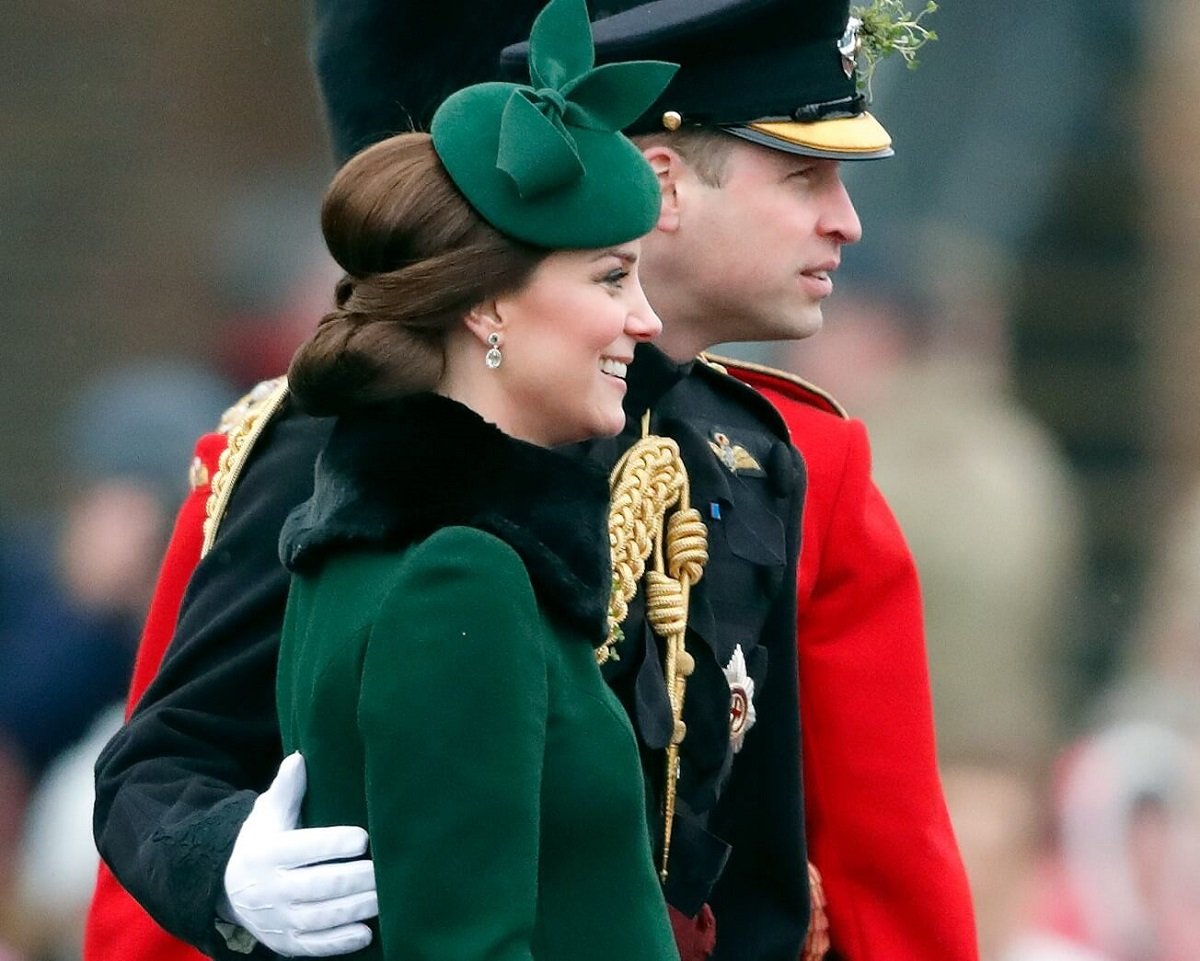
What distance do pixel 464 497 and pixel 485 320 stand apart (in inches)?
7.5

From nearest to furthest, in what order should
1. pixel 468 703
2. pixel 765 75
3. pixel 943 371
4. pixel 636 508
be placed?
pixel 468 703 < pixel 636 508 < pixel 765 75 < pixel 943 371

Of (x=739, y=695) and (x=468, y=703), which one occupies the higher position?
(x=468, y=703)

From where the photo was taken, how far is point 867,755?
3189 millimetres

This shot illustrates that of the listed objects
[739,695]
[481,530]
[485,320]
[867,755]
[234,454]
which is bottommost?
[867,755]

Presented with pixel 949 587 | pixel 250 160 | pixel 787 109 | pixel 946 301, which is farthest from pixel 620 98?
pixel 250 160

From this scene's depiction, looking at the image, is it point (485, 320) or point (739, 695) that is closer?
point (485, 320)

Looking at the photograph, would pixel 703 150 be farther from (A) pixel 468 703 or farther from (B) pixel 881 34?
(A) pixel 468 703

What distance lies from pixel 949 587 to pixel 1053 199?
45.5 inches

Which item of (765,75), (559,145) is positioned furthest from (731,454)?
(559,145)

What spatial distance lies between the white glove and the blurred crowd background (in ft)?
8.44

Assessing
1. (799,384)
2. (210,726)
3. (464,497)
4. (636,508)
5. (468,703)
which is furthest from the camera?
(799,384)

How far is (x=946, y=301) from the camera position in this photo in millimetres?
5695

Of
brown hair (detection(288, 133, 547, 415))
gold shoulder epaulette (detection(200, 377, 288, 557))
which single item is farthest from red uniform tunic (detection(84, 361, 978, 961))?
brown hair (detection(288, 133, 547, 415))

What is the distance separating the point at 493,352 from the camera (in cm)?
237
